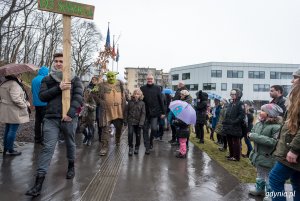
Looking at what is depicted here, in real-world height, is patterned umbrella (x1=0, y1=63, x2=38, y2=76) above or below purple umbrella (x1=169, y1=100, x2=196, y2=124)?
above

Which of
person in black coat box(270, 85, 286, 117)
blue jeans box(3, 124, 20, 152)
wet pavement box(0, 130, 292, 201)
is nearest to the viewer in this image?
wet pavement box(0, 130, 292, 201)

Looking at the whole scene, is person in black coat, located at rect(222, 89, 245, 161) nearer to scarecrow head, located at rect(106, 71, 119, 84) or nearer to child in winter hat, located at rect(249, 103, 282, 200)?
child in winter hat, located at rect(249, 103, 282, 200)

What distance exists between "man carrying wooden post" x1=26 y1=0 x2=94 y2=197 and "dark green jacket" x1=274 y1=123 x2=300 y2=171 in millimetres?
3147

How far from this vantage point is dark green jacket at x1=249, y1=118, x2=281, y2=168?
4.58 m

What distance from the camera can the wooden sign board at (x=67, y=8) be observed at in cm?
476

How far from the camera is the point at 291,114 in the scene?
3463mm

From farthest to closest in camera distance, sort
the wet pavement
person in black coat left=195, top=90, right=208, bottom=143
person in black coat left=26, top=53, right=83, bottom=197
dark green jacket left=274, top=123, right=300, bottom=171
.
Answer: person in black coat left=195, top=90, right=208, bottom=143 → person in black coat left=26, top=53, right=83, bottom=197 → the wet pavement → dark green jacket left=274, top=123, right=300, bottom=171

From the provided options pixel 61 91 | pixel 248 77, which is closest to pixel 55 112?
pixel 61 91

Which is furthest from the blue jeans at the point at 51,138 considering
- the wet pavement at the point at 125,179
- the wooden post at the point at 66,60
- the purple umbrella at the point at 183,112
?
the purple umbrella at the point at 183,112

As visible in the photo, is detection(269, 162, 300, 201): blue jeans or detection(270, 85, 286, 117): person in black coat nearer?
detection(269, 162, 300, 201): blue jeans

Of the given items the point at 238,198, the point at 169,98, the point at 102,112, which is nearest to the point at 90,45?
the point at 169,98

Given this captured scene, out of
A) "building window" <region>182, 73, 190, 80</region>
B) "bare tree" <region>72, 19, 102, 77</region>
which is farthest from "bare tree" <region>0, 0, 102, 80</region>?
"building window" <region>182, 73, 190, 80</region>

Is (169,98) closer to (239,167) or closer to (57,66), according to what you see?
(239,167)

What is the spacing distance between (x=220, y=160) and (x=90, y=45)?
177ft
